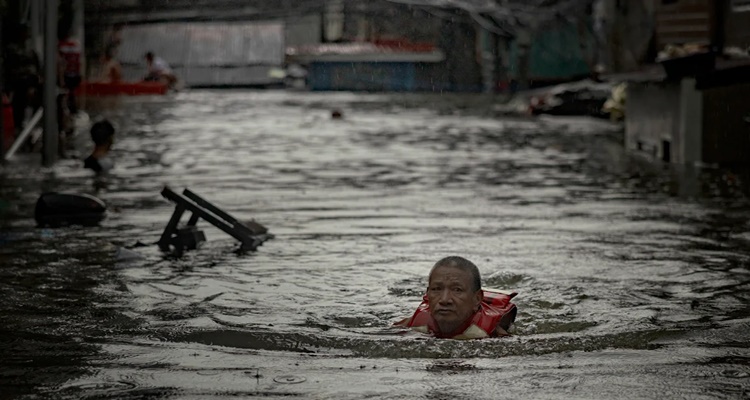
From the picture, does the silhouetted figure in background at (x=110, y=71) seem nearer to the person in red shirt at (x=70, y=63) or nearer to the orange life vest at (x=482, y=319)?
the person in red shirt at (x=70, y=63)

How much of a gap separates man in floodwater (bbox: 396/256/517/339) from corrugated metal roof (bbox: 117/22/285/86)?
5408 cm

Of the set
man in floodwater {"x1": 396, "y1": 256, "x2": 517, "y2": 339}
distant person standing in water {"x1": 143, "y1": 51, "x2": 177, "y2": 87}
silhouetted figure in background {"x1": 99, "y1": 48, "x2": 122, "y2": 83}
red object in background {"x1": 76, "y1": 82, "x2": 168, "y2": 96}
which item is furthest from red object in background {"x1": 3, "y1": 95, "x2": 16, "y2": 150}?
distant person standing in water {"x1": 143, "y1": 51, "x2": 177, "y2": 87}

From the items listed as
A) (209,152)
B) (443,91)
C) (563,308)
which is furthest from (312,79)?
(563,308)

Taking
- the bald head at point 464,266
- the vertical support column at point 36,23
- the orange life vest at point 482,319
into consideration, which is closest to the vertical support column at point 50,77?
the vertical support column at point 36,23

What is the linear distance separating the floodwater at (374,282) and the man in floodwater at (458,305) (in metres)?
0.13

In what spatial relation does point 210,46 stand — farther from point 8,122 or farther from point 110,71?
point 8,122

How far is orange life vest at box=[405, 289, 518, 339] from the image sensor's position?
7719 millimetres

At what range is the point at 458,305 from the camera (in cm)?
761

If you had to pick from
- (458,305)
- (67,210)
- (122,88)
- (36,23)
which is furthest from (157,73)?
(458,305)

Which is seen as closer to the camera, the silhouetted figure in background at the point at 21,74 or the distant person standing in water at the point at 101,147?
the distant person standing in water at the point at 101,147

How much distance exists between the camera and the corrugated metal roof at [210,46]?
62062 mm

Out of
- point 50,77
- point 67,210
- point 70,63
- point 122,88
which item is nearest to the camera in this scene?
point 67,210

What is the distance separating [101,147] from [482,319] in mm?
11661

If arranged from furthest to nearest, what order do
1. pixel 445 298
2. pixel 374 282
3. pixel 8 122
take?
pixel 8 122, pixel 374 282, pixel 445 298
